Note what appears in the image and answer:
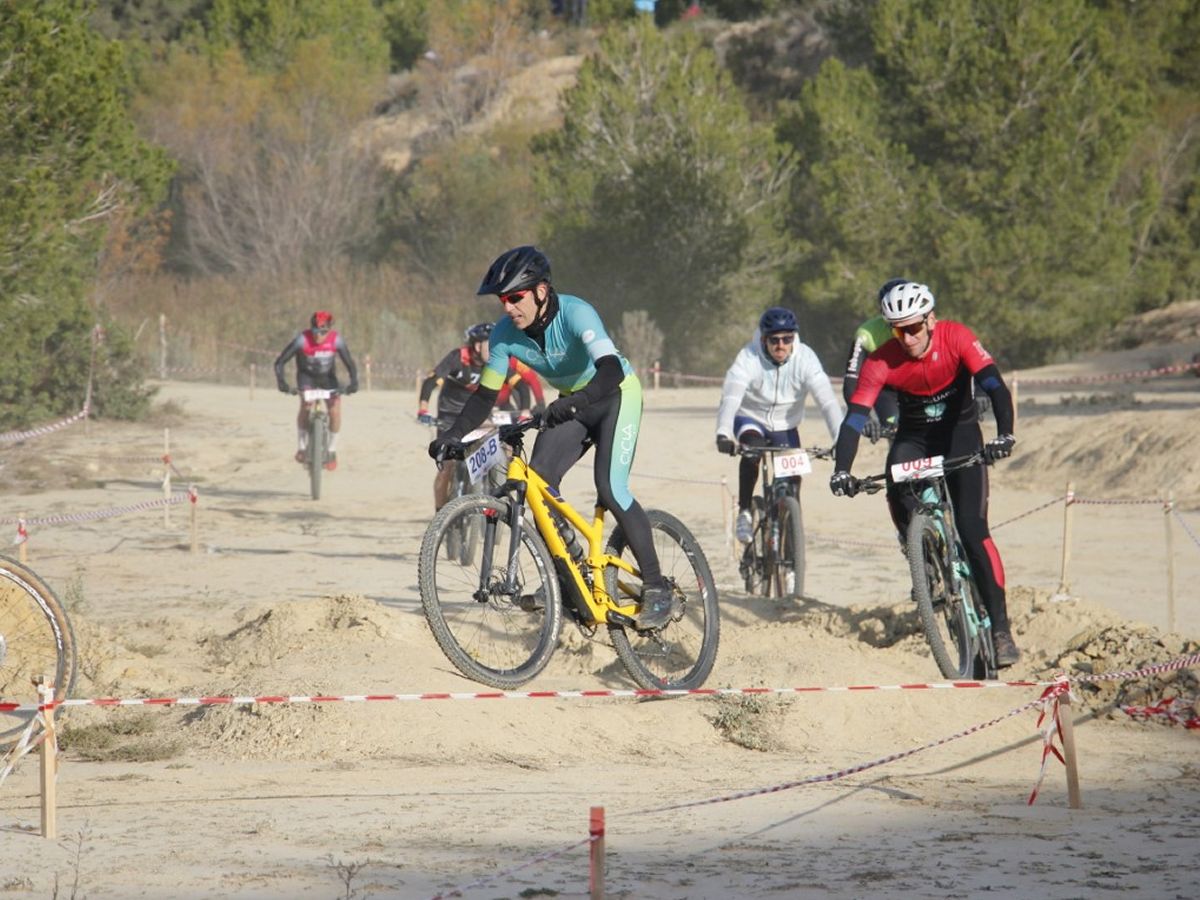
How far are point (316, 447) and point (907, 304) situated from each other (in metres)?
12.0

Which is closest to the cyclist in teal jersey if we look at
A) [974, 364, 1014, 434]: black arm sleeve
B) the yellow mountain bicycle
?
the yellow mountain bicycle

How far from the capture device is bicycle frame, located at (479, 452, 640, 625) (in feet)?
27.5

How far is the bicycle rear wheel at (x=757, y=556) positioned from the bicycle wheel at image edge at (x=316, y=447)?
8391mm

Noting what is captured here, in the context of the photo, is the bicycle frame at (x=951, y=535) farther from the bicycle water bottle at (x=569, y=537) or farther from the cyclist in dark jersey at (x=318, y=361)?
the cyclist in dark jersey at (x=318, y=361)

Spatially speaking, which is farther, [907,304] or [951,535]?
[951,535]

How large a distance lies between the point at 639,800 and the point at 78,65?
17.8m

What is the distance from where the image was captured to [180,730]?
27.8 ft

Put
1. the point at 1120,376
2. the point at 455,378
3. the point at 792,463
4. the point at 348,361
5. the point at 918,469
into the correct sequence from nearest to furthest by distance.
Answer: the point at 918,469 < the point at 792,463 < the point at 455,378 < the point at 348,361 < the point at 1120,376

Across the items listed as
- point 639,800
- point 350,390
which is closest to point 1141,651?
point 639,800

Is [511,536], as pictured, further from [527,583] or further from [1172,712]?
[1172,712]

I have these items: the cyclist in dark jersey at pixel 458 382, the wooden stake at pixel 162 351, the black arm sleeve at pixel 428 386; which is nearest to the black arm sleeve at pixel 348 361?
the black arm sleeve at pixel 428 386

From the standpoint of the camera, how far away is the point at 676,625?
950 centimetres

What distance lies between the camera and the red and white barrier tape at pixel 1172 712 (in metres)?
9.29

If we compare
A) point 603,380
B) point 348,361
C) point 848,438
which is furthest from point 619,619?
point 348,361
